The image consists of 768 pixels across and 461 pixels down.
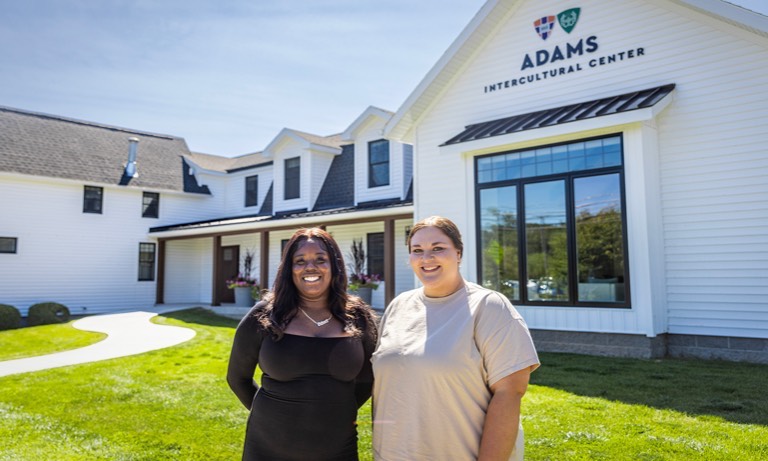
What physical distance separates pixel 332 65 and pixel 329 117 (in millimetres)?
10879

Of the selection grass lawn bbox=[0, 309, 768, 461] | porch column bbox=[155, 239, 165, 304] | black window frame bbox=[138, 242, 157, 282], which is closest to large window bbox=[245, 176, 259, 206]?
porch column bbox=[155, 239, 165, 304]

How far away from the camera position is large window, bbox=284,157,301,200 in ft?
61.3

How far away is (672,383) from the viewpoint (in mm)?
6309

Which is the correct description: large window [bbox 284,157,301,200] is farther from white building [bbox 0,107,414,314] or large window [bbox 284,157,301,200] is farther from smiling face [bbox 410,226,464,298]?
smiling face [bbox 410,226,464,298]

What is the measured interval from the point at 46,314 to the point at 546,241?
1457 cm

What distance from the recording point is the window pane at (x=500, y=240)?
9.55 meters

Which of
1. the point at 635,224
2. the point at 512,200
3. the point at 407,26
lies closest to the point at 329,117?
the point at 407,26

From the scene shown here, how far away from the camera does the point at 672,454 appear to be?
4004 mm

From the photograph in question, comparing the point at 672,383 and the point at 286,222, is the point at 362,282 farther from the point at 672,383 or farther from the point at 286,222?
the point at 672,383

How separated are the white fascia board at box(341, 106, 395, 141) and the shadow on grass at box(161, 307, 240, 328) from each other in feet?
20.6

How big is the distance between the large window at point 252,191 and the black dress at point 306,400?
19.5 meters

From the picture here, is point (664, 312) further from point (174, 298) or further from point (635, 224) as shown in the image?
point (174, 298)

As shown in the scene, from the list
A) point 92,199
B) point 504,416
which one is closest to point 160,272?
point 92,199

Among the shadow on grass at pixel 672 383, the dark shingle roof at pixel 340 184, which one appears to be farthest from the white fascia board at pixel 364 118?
the shadow on grass at pixel 672 383
